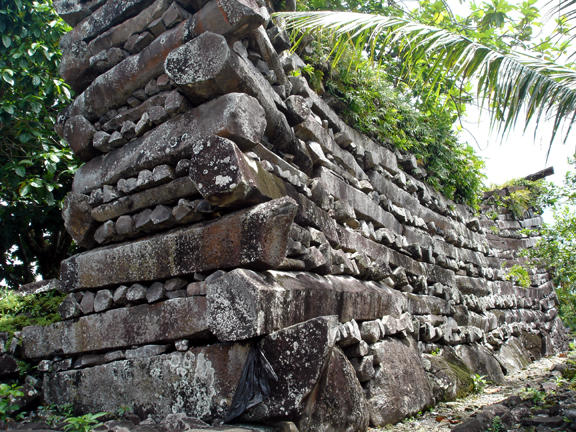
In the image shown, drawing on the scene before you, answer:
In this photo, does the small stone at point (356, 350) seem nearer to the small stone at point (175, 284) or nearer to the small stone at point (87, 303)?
the small stone at point (175, 284)

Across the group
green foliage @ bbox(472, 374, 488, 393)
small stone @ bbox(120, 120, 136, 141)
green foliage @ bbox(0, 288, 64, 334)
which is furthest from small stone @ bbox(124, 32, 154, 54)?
green foliage @ bbox(472, 374, 488, 393)

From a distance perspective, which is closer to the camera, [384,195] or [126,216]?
[126,216]

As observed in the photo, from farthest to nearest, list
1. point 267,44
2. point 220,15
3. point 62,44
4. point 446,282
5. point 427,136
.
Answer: point 427,136, point 446,282, point 62,44, point 267,44, point 220,15

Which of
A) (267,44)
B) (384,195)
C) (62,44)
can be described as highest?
(62,44)

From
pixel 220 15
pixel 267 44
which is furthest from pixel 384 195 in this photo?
pixel 220 15

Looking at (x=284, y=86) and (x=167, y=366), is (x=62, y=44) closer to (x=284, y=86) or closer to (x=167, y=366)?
(x=284, y=86)

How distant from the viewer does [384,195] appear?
5203 mm

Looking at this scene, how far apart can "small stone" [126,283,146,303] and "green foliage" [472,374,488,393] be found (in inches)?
150

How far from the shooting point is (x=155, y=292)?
2934 mm

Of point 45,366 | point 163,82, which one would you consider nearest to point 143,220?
point 163,82

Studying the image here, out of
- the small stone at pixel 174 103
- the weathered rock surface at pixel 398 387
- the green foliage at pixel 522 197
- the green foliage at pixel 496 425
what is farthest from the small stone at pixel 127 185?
the green foliage at pixel 522 197

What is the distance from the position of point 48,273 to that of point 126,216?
203 inches

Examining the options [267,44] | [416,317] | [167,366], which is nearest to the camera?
[167,366]

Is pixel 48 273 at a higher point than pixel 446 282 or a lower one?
higher
